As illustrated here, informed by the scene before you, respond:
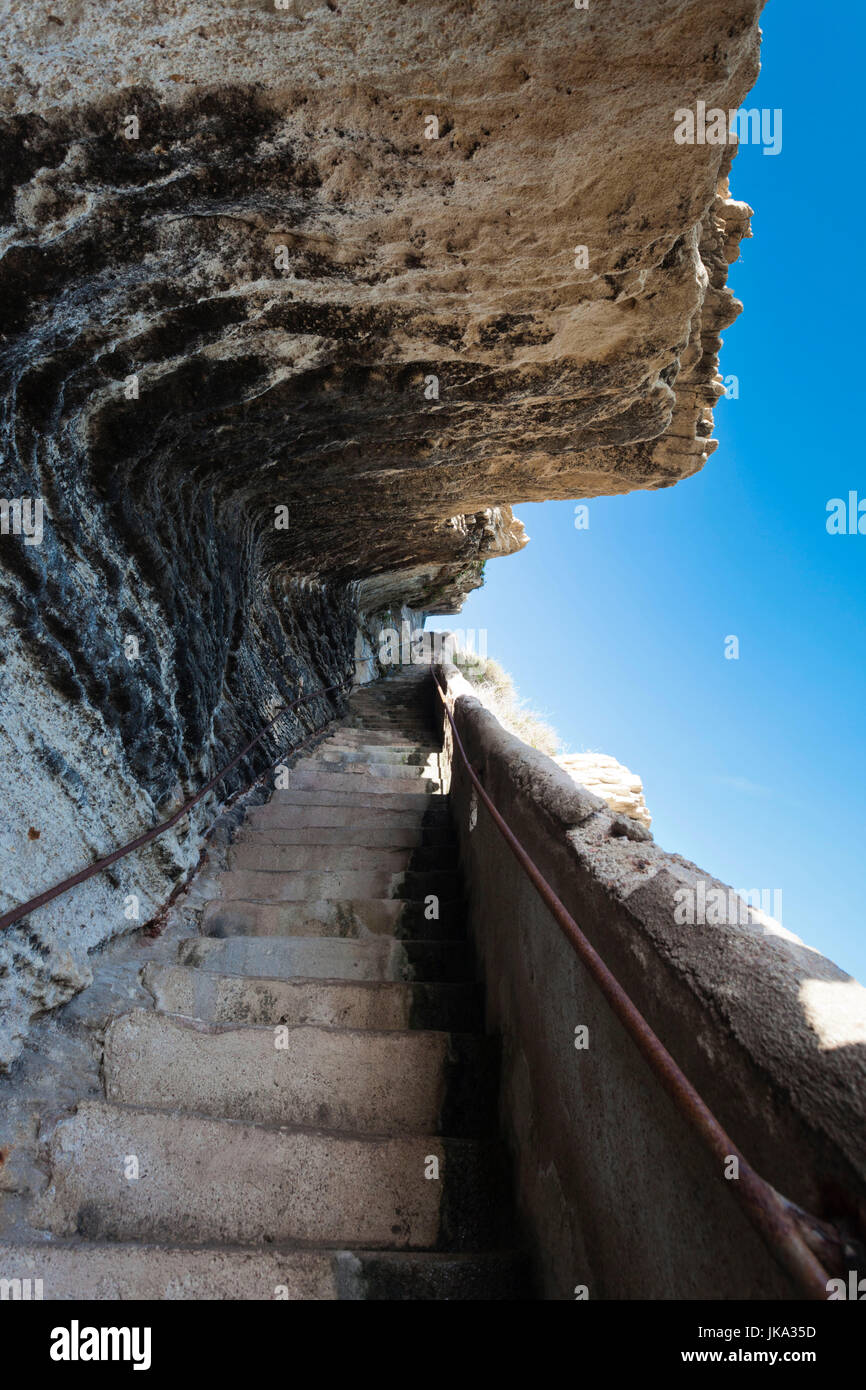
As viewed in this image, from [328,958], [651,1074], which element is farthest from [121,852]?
[651,1074]

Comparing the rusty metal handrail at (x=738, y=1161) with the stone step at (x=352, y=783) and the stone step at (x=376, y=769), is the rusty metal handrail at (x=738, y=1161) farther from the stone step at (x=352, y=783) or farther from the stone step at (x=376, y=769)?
the stone step at (x=376, y=769)

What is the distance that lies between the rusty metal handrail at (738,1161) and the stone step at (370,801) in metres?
3.72

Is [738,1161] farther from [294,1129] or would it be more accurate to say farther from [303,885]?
[303,885]

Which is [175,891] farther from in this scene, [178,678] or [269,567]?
[269,567]

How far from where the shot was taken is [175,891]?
397 cm

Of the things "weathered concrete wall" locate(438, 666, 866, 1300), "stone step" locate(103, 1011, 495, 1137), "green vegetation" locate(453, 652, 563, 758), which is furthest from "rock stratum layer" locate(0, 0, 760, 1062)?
"green vegetation" locate(453, 652, 563, 758)

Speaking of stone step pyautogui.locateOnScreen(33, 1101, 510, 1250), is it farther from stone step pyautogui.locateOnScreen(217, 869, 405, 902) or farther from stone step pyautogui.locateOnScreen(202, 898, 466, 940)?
stone step pyautogui.locateOnScreen(217, 869, 405, 902)

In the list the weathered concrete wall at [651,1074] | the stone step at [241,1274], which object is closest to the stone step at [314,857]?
the weathered concrete wall at [651,1074]

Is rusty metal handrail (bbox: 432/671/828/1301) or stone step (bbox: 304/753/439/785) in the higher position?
rusty metal handrail (bbox: 432/671/828/1301)

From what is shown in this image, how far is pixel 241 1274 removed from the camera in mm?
2035

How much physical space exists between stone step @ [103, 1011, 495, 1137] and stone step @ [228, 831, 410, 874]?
5.59 feet

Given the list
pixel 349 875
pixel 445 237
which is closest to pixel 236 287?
pixel 445 237

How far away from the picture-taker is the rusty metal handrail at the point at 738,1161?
96 cm

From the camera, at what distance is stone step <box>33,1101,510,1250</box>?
2.28 m
